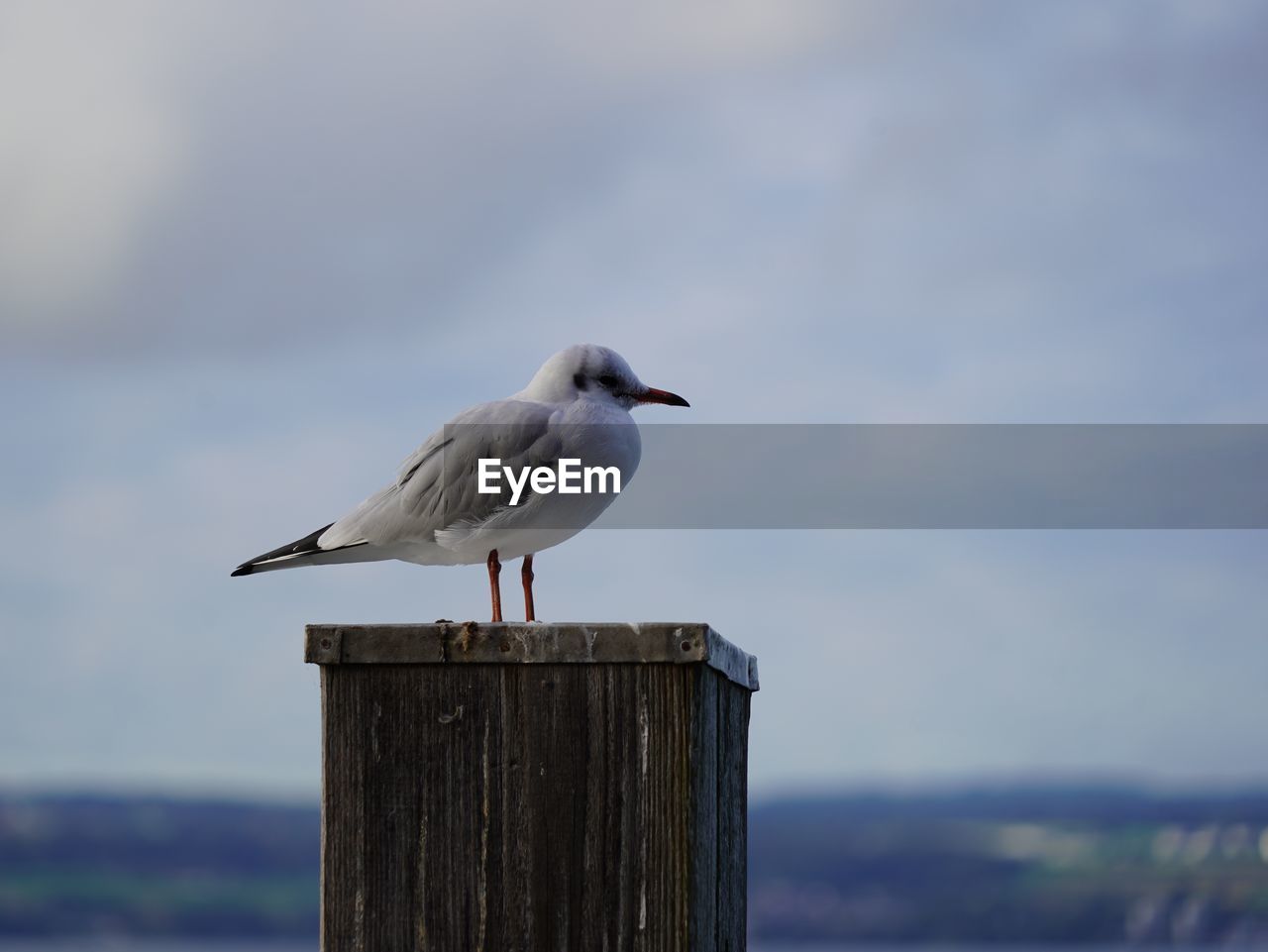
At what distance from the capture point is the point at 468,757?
357cm

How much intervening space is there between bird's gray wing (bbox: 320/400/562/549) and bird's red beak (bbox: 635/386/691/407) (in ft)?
1.77

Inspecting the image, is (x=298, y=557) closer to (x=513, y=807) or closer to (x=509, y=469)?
(x=509, y=469)

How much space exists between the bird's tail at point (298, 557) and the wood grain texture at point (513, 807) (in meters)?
3.03

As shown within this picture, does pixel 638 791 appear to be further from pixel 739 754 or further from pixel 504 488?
pixel 504 488

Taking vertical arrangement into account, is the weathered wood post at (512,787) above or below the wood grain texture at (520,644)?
below

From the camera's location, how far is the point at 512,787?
11.6 ft

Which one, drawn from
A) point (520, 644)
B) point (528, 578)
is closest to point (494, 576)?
point (528, 578)

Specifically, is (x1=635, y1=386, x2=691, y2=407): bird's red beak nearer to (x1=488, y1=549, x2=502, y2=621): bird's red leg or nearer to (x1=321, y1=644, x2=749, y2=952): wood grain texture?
(x1=488, y1=549, x2=502, y2=621): bird's red leg

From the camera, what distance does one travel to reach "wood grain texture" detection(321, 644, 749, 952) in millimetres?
3510

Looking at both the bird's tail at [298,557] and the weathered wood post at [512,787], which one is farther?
the bird's tail at [298,557]

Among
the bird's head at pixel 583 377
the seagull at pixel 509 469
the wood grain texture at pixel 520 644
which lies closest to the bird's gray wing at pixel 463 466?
the seagull at pixel 509 469

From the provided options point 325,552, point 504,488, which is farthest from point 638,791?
point 325,552

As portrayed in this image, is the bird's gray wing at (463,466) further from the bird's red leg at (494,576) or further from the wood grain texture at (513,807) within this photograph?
the wood grain texture at (513,807)

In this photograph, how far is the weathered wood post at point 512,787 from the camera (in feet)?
11.5
